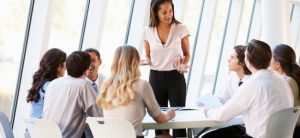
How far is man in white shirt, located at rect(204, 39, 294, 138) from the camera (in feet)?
9.82

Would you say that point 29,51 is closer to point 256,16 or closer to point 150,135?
point 150,135

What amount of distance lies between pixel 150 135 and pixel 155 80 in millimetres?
2566

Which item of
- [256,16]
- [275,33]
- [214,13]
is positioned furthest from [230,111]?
[256,16]

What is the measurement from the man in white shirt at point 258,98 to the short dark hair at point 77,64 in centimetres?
99

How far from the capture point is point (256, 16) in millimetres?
10508

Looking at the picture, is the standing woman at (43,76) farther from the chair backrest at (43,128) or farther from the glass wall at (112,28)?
the glass wall at (112,28)

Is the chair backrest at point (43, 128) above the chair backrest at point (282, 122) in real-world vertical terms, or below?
below

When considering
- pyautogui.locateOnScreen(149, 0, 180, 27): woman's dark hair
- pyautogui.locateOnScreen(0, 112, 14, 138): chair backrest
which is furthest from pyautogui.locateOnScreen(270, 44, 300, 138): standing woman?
pyautogui.locateOnScreen(0, 112, 14, 138): chair backrest

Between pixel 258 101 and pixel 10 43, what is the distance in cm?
288

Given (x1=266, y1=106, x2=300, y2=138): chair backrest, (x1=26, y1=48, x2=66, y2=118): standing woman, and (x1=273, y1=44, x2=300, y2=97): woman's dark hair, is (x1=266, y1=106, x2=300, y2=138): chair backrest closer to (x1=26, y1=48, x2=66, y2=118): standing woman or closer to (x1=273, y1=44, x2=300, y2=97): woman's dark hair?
(x1=273, y1=44, x2=300, y2=97): woman's dark hair

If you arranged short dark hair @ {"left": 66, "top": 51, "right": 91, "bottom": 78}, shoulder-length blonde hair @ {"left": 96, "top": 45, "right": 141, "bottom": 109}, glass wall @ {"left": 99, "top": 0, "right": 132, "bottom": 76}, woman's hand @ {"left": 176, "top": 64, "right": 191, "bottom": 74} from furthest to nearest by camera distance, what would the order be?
glass wall @ {"left": 99, "top": 0, "right": 132, "bottom": 76} < woman's hand @ {"left": 176, "top": 64, "right": 191, "bottom": 74} < short dark hair @ {"left": 66, "top": 51, "right": 91, "bottom": 78} < shoulder-length blonde hair @ {"left": 96, "top": 45, "right": 141, "bottom": 109}

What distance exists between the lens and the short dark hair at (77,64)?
3.26 m

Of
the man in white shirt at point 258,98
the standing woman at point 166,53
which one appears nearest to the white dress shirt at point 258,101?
the man in white shirt at point 258,98

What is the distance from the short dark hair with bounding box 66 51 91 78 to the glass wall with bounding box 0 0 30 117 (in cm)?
172
